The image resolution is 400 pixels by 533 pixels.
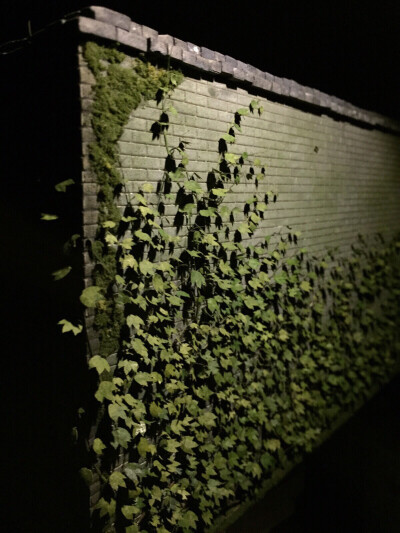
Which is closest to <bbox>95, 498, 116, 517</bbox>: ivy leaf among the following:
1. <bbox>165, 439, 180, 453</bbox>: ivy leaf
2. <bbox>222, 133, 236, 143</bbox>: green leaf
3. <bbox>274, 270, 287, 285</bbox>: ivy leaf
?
<bbox>165, 439, 180, 453</bbox>: ivy leaf

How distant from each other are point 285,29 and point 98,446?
6043 mm

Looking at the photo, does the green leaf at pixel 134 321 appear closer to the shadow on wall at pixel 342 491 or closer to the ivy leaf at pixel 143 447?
the ivy leaf at pixel 143 447

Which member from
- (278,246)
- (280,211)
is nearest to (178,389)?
(278,246)

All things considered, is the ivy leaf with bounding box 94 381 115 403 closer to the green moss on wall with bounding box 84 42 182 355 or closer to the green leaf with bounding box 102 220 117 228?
the green moss on wall with bounding box 84 42 182 355

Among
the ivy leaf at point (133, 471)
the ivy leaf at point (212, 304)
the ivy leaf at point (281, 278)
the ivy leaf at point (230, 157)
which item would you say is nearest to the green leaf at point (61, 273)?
the ivy leaf at point (212, 304)

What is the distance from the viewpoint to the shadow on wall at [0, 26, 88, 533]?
237 centimetres

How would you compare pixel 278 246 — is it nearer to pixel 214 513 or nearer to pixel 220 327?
pixel 220 327

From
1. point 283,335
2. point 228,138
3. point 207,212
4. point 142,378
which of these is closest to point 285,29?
point 228,138

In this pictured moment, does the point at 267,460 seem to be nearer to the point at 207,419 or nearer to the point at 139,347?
the point at 207,419

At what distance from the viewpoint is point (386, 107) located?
8859 mm

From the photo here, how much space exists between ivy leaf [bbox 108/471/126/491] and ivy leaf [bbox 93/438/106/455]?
226 millimetres

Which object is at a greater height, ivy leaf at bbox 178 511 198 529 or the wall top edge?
the wall top edge

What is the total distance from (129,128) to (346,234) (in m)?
3.94

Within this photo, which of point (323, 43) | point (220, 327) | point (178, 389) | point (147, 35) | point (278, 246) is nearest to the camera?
point (147, 35)
